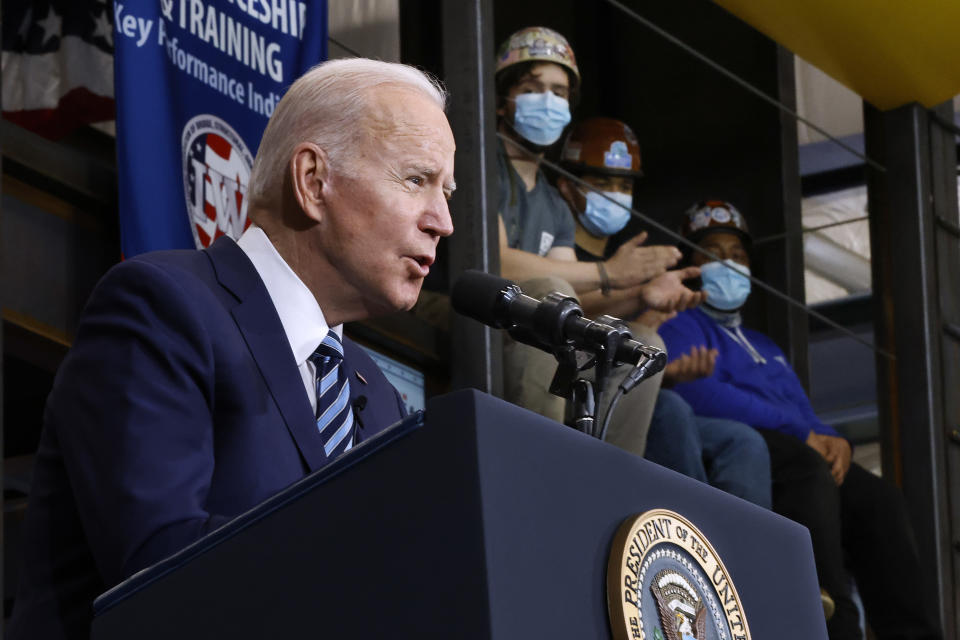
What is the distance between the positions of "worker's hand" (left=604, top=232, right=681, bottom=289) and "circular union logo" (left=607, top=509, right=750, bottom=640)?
2.55 metres

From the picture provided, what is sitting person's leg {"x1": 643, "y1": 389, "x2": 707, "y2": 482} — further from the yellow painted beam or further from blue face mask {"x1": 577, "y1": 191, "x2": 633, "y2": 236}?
the yellow painted beam

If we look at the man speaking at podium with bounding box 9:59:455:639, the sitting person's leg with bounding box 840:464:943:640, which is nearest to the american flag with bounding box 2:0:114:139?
the sitting person's leg with bounding box 840:464:943:640

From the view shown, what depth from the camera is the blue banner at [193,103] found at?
9.29 feet

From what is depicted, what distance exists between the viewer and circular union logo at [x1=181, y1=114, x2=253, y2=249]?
115 inches

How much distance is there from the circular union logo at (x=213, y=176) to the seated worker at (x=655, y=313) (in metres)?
0.98

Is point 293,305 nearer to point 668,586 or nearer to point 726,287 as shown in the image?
point 668,586

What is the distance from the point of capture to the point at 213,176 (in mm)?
2982

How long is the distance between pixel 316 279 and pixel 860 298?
5.52 metres

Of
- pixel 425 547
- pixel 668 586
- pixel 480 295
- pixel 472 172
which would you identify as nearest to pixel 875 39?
pixel 472 172

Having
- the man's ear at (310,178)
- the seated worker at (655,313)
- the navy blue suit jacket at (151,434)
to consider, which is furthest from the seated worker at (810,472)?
the navy blue suit jacket at (151,434)

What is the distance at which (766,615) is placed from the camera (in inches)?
50.6

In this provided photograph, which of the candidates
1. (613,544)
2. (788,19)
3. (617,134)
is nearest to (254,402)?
(613,544)

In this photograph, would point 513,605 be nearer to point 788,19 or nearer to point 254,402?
point 254,402

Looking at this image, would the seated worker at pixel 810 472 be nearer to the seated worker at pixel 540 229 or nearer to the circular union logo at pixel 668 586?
the seated worker at pixel 540 229
